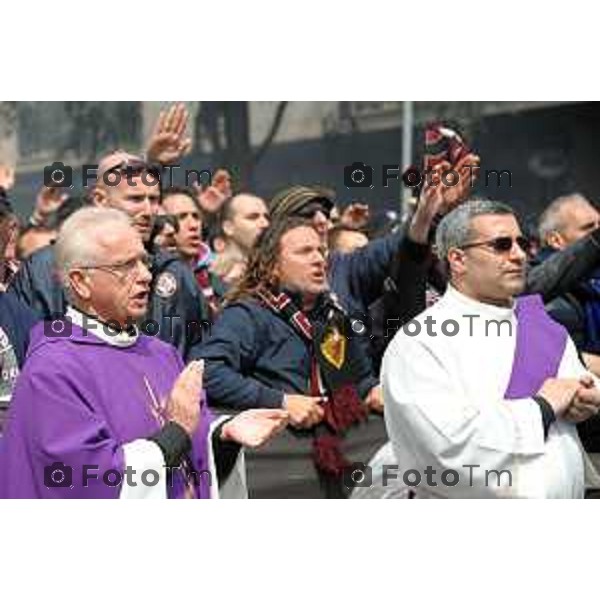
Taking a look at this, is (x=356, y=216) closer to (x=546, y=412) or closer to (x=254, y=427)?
(x=546, y=412)

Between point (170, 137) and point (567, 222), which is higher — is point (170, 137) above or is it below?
above

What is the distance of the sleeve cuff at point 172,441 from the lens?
4.21 metres

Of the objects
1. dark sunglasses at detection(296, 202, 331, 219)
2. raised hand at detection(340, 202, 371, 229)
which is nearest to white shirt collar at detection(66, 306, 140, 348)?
dark sunglasses at detection(296, 202, 331, 219)

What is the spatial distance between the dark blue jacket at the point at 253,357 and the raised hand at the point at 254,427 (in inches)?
22.5

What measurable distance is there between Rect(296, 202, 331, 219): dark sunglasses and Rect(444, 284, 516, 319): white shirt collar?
941 mm

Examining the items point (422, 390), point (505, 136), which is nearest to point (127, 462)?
point (422, 390)

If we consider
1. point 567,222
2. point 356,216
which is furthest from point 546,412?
point 356,216

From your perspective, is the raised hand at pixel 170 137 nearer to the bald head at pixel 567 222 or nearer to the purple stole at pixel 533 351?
the purple stole at pixel 533 351

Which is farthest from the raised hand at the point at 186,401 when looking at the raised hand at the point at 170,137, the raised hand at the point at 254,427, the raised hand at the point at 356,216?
the raised hand at the point at 356,216

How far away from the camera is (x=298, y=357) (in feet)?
17.8

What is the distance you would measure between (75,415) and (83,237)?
61 centimetres

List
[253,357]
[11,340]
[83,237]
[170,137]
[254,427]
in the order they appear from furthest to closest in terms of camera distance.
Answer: [170,137] < [253,357] < [11,340] < [254,427] < [83,237]

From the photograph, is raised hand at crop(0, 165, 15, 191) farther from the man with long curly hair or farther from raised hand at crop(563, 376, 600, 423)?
raised hand at crop(563, 376, 600, 423)

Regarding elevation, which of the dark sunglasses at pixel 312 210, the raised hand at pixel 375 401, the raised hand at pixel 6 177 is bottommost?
the raised hand at pixel 375 401
